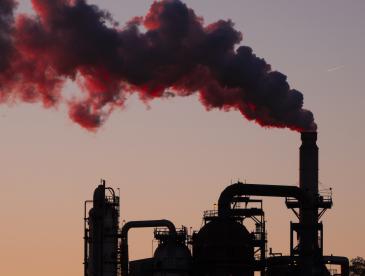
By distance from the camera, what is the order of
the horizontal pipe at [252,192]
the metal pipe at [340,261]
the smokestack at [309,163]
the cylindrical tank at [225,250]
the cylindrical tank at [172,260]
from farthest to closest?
1. the metal pipe at [340,261]
2. the smokestack at [309,163]
3. the cylindrical tank at [172,260]
4. the horizontal pipe at [252,192]
5. the cylindrical tank at [225,250]

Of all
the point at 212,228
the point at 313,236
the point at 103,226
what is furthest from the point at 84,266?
the point at 313,236

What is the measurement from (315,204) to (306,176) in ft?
7.42

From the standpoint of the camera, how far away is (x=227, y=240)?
96.8 metres

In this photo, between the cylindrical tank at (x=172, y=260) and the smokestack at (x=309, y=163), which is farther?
the smokestack at (x=309, y=163)

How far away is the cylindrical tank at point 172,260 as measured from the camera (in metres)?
98.8

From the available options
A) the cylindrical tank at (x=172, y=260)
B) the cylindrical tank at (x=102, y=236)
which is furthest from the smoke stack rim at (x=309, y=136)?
the cylindrical tank at (x=102, y=236)

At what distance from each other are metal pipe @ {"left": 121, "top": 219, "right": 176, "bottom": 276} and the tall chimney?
357 inches

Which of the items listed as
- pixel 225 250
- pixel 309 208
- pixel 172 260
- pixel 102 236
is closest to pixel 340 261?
pixel 309 208

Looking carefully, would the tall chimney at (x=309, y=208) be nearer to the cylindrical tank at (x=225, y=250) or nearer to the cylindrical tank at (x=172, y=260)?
the cylindrical tank at (x=225, y=250)

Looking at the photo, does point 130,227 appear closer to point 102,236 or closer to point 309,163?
point 102,236

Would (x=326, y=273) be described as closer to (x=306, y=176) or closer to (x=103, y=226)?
(x=306, y=176)

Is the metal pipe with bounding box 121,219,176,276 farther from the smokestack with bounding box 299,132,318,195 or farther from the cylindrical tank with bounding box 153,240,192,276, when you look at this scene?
the smokestack with bounding box 299,132,318,195

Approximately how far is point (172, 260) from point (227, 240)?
4628 millimetres

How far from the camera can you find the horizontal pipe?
98.1m
